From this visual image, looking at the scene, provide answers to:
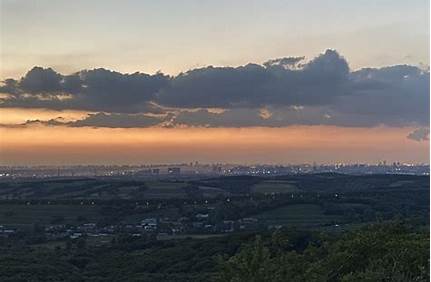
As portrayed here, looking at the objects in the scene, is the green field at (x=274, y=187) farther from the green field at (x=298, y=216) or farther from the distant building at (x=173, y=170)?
the distant building at (x=173, y=170)

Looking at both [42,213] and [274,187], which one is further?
[274,187]

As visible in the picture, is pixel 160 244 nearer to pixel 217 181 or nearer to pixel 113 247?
pixel 113 247

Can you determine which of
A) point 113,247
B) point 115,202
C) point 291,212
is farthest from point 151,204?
point 113,247

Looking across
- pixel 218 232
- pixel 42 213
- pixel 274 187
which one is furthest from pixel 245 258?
pixel 274 187

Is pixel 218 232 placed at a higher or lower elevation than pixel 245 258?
lower

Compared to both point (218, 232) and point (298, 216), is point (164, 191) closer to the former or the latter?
point (298, 216)

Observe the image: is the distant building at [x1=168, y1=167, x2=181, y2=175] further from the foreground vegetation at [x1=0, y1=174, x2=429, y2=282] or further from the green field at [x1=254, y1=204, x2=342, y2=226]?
the green field at [x1=254, y1=204, x2=342, y2=226]
